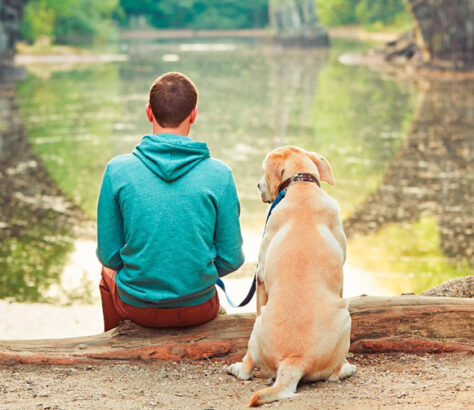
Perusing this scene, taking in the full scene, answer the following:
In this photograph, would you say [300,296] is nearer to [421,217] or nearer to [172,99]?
[172,99]

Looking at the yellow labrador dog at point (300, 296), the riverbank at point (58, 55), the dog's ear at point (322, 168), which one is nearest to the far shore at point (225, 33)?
the riverbank at point (58, 55)

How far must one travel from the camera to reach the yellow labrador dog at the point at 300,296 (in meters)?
3.15

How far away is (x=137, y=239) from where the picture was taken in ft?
11.5

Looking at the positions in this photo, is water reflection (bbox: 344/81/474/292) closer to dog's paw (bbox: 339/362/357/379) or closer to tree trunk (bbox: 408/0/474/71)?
dog's paw (bbox: 339/362/357/379)

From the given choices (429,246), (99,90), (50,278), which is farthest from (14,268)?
(99,90)

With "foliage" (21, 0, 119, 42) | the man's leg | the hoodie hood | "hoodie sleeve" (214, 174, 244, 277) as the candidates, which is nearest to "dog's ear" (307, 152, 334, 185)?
"hoodie sleeve" (214, 174, 244, 277)

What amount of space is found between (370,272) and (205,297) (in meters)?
4.14

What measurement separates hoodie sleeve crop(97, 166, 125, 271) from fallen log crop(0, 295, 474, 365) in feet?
1.28

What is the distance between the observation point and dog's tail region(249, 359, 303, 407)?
2.92 m

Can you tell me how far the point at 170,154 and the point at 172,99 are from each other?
239 mm

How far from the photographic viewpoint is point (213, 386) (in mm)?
3373

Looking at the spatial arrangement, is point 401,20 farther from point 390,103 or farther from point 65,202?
point 65,202

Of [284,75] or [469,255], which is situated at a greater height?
[284,75]

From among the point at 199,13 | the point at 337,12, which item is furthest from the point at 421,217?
the point at 199,13
